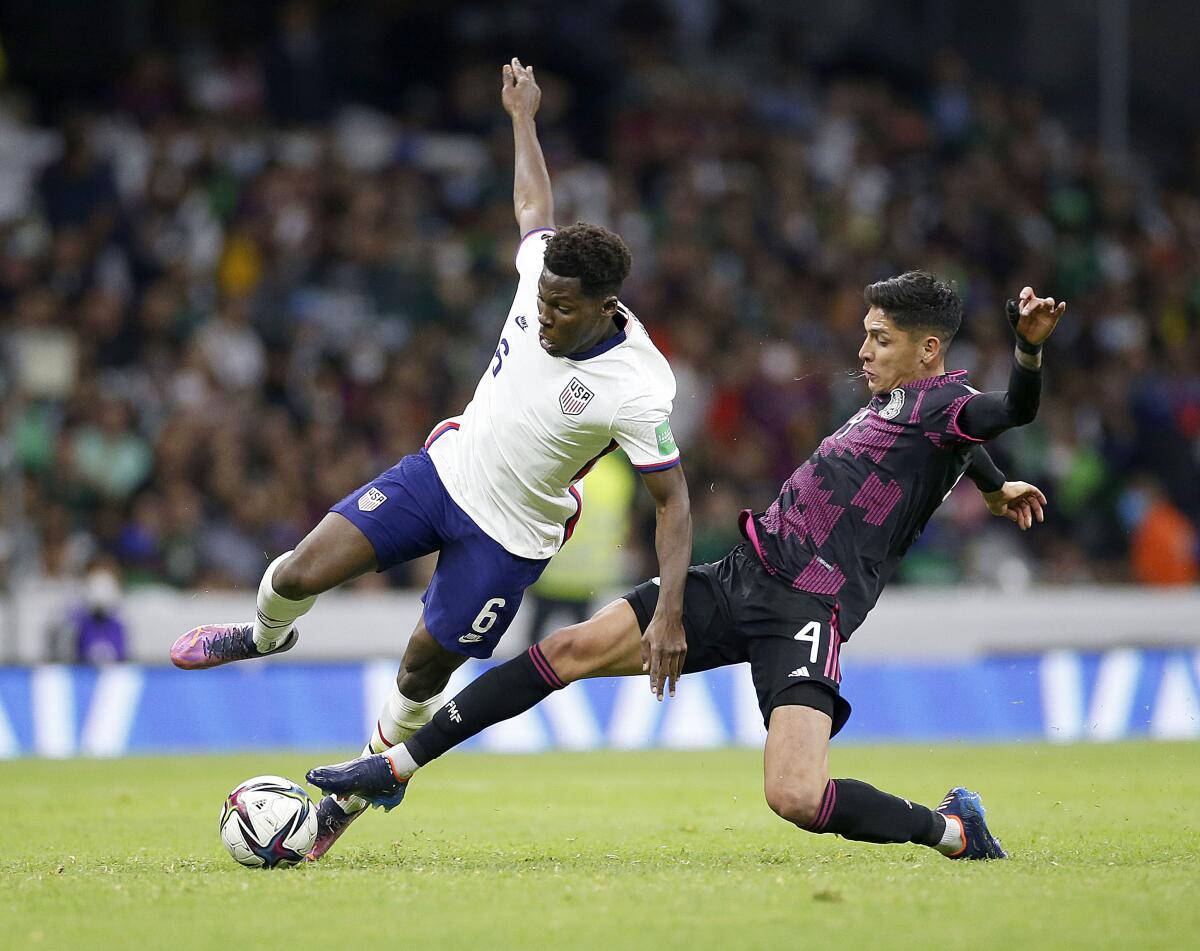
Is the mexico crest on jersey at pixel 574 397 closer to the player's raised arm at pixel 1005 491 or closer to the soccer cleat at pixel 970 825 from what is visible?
the player's raised arm at pixel 1005 491

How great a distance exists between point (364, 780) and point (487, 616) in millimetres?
873

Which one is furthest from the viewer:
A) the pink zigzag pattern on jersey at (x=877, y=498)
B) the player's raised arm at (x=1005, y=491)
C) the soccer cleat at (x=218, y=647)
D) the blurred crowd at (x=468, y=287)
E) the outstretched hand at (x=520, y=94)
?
the blurred crowd at (x=468, y=287)

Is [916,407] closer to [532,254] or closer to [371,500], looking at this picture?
[532,254]

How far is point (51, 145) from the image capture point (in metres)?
17.5

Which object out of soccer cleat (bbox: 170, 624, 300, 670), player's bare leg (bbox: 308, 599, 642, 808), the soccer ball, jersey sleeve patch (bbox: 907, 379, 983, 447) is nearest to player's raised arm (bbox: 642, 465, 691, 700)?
player's bare leg (bbox: 308, 599, 642, 808)

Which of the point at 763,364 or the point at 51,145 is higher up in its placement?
the point at 51,145

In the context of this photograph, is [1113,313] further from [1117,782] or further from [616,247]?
[616,247]

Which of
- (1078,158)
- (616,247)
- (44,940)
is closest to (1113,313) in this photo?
(1078,158)

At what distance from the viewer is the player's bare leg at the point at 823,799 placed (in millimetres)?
6500

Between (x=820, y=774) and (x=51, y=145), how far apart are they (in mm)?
13272

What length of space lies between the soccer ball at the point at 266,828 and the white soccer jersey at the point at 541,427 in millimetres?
1342

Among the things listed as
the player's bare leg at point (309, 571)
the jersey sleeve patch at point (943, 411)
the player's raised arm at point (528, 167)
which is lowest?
the player's bare leg at point (309, 571)

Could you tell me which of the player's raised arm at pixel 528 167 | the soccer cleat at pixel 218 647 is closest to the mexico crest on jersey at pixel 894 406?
the player's raised arm at pixel 528 167

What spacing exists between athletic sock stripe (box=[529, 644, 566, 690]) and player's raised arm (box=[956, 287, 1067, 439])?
190 cm
